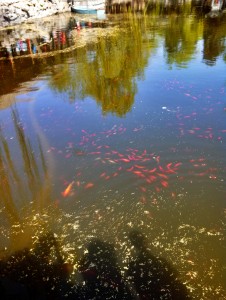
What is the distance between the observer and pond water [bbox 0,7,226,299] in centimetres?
605

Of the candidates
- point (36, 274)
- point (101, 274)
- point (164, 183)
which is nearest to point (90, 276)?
point (101, 274)

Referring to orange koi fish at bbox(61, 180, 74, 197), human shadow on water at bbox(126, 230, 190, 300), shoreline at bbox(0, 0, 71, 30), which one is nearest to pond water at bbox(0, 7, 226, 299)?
orange koi fish at bbox(61, 180, 74, 197)

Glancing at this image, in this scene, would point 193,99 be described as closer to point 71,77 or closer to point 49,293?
point 71,77

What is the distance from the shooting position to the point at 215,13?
31969 mm

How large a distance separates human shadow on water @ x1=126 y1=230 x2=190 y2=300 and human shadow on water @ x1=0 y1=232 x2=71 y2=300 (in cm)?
Result: 135

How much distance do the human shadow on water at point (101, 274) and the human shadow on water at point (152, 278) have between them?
0.80 ft

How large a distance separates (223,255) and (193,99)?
7980 millimetres

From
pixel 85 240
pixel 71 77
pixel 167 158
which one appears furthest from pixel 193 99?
pixel 85 240

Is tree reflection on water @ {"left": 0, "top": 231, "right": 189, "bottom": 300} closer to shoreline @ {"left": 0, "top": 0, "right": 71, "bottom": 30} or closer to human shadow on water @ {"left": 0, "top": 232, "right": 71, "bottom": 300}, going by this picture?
human shadow on water @ {"left": 0, "top": 232, "right": 71, "bottom": 300}

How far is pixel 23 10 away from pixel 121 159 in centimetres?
3842

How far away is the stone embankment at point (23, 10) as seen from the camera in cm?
3722

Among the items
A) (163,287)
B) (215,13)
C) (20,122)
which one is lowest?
(163,287)

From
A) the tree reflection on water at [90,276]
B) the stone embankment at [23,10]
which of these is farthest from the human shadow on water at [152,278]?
the stone embankment at [23,10]

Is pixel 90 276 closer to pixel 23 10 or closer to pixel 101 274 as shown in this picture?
pixel 101 274
